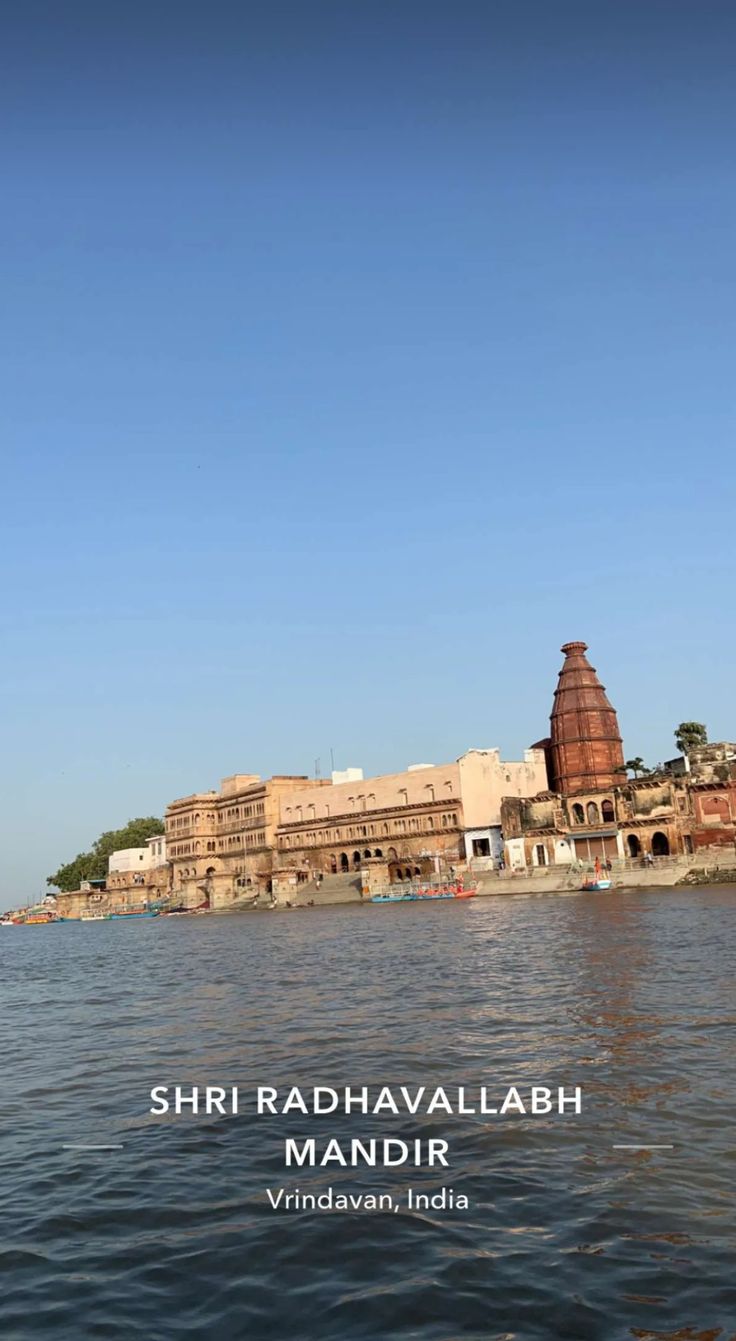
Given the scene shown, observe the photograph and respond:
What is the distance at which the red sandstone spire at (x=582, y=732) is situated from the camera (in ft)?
315

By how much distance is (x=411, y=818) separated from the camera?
350 ft

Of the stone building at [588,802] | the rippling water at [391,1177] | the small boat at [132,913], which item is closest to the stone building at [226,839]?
the small boat at [132,913]

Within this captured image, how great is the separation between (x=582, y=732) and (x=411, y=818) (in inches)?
830

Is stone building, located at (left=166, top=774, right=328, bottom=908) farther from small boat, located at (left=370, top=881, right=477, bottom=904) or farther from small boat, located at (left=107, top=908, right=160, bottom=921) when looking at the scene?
small boat, located at (left=370, top=881, right=477, bottom=904)

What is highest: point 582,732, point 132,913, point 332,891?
point 582,732

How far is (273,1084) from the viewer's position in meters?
14.9

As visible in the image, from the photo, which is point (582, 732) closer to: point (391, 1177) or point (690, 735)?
point (690, 735)

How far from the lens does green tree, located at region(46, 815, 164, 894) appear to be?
170375mm

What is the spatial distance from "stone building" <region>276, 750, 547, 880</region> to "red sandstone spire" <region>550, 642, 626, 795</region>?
649cm

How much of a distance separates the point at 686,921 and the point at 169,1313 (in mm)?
36737

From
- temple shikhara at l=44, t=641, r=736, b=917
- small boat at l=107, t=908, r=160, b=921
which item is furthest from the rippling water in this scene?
small boat at l=107, t=908, r=160, b=921

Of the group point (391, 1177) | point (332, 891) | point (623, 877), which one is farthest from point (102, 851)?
point (391, 1177)

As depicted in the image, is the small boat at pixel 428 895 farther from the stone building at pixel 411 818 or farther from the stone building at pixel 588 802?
the stone building at pixel 411 818

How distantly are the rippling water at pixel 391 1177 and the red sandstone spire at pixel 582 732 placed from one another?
2862 inches
